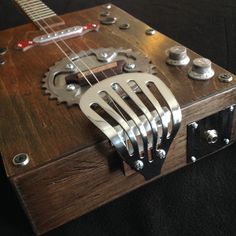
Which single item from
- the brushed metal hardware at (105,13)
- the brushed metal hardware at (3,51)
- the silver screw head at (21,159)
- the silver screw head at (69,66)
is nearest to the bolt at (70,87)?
the silver screw head at (69,66)

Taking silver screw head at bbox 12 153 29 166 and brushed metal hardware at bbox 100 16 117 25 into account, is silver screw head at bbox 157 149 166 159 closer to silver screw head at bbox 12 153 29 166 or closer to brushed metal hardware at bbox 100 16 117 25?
silver screw head at bbox 12 153 29 166

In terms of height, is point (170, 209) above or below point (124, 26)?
below

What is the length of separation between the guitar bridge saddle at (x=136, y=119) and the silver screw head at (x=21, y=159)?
11 centimetres

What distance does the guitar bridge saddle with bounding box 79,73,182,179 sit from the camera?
540 mm

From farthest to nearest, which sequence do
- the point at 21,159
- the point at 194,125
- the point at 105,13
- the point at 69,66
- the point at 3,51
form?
the point at 105,13 → the point at 3,51 → the point at 69,66 → the point at 194,125 → the point at 21,159

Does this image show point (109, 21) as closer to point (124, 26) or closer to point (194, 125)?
point (124, 26)

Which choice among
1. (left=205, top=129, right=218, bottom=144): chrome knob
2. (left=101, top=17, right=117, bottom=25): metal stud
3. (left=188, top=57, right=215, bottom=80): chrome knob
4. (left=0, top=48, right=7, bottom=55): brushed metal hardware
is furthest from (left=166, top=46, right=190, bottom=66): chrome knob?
(left=0, top=48, right=7, bottom=55): brushed metal hardware

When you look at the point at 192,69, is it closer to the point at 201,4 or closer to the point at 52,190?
the point at 52,190

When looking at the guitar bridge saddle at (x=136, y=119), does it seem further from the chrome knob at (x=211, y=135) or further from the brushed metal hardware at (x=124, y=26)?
the brushed metal hardware at (x=124, y=26)

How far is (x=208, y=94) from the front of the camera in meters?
0.62

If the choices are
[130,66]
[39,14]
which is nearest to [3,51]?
[39,14]

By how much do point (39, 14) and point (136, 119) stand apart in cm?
Answer: 61

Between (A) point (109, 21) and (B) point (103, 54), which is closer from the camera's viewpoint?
(B) point (103, 54)

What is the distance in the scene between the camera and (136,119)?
0.54m
